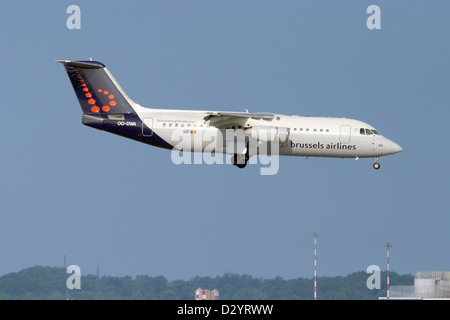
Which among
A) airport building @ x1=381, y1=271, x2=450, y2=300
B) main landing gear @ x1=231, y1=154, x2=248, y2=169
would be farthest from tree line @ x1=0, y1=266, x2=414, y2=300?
main landing gear @ x1=231, y1=154, x2=248, y2=169

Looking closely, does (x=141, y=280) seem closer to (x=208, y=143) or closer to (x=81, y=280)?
(x=81, y=280)

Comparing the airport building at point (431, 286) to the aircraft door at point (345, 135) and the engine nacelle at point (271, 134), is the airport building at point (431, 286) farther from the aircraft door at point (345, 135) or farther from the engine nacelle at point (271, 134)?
the engine nacelle at point (271, 134)

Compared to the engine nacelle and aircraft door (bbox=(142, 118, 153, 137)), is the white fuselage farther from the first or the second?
the engine nacelle

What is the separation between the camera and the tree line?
6162 cm

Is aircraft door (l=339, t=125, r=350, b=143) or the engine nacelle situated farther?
aircraft door (l=339, t=125, r=350, b=143)

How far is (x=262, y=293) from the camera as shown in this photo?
63031mm

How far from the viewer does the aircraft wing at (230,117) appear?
4191cm

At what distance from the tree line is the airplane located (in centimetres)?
1955

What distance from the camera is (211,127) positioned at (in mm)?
43031

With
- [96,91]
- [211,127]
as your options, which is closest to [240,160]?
[211,127]

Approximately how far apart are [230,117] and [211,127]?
1.16 metres

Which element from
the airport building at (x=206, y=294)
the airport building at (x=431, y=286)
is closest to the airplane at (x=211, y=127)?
the airport building at (x=431, y=286)
